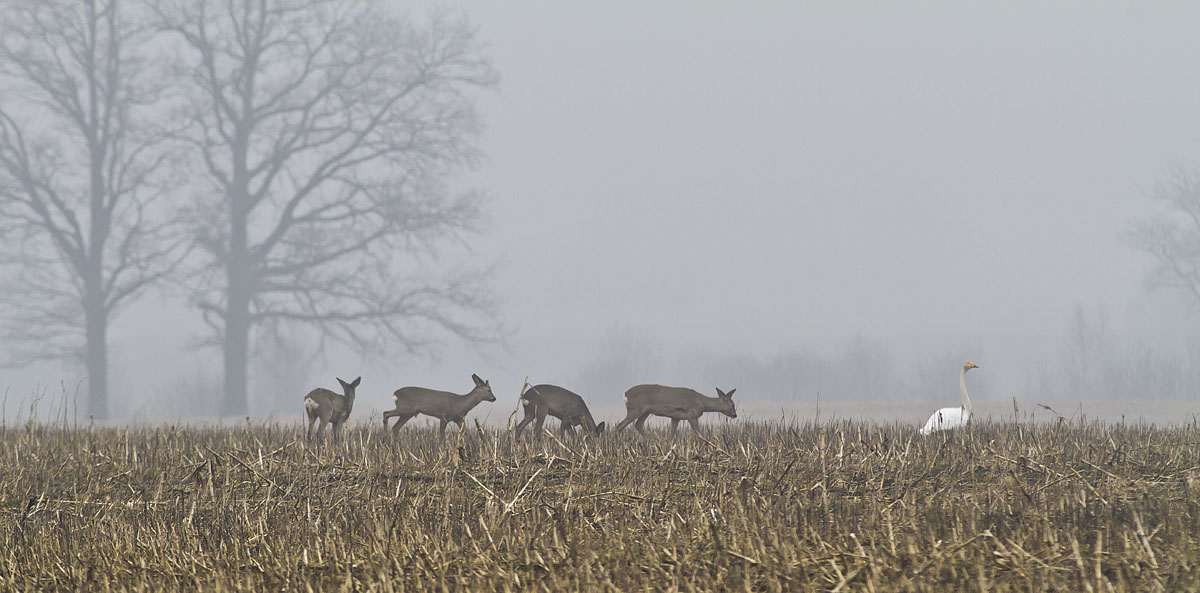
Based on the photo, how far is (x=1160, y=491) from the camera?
7.39 meters

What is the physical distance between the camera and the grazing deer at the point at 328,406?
529 inches

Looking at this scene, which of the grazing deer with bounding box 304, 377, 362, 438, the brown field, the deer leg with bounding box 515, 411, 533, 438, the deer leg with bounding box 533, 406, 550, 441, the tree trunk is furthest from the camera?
→ the tree trunk

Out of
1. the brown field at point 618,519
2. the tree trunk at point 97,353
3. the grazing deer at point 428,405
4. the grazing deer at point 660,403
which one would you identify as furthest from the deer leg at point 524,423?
the tree trunk at point 97,353

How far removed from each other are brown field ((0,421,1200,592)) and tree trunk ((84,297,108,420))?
22.0 meters

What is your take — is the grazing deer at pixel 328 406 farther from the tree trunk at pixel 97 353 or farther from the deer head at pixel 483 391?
the tree trunk at pixel 97 353

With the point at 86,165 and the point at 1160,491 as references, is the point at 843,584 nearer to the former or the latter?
the point at 1160,491

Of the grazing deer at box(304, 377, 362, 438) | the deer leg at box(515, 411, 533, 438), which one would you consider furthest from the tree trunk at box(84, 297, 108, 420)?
the deer leg at box(515, 411, 533, 438)

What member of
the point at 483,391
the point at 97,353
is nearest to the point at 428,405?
the point at 483,391

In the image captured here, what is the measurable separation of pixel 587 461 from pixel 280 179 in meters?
25.7

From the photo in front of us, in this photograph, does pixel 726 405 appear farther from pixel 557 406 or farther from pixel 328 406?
pixel 328 406

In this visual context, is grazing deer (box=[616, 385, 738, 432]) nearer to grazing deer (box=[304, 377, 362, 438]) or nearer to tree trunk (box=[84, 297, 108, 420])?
grazing deer (box=[304, 377, 362, 438])

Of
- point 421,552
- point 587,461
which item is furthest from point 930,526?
point 587,461

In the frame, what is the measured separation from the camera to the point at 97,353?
31.1m

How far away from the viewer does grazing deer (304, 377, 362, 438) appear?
1343cm
